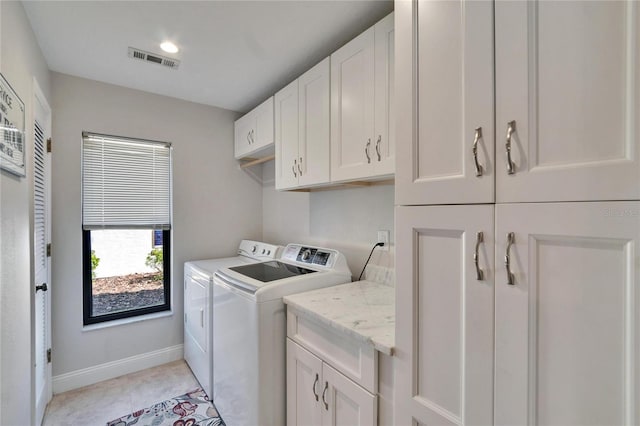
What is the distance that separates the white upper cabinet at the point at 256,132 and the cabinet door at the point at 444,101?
157cm

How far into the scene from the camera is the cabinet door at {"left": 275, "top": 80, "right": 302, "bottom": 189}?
2.09 metres

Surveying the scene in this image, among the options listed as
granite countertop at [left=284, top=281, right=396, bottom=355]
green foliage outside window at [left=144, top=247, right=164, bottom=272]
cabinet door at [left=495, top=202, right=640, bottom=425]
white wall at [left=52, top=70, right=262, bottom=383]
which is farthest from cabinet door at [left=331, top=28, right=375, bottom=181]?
green foliage outside window at [left=144, top=247, right=164, bottom=272]

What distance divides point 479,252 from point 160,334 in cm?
288

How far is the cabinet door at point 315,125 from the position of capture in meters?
1.82

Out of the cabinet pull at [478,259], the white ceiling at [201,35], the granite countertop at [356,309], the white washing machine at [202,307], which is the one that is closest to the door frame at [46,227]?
the white ceiling at [201,35]

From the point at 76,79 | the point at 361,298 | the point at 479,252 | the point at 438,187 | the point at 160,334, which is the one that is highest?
the point at 76,79

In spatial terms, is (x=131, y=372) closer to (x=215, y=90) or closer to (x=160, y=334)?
(x=160, y=334)

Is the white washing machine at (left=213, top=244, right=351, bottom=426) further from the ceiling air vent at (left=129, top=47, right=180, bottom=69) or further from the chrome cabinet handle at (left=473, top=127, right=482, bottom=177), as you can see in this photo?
the ceiling air vent at (left=129, top=47, right=180, bottom=69)

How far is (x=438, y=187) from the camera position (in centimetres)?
90

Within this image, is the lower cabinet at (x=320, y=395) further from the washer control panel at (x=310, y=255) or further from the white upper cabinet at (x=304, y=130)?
the white upper cabinet at (x=304, y=130)

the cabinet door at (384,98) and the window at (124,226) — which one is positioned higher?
the cabinet door at (384,98)

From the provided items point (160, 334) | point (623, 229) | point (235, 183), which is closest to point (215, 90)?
point (235, 183)

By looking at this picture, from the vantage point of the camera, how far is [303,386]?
58.7 inches

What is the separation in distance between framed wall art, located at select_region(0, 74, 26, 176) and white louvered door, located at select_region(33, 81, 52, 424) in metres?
0.57
